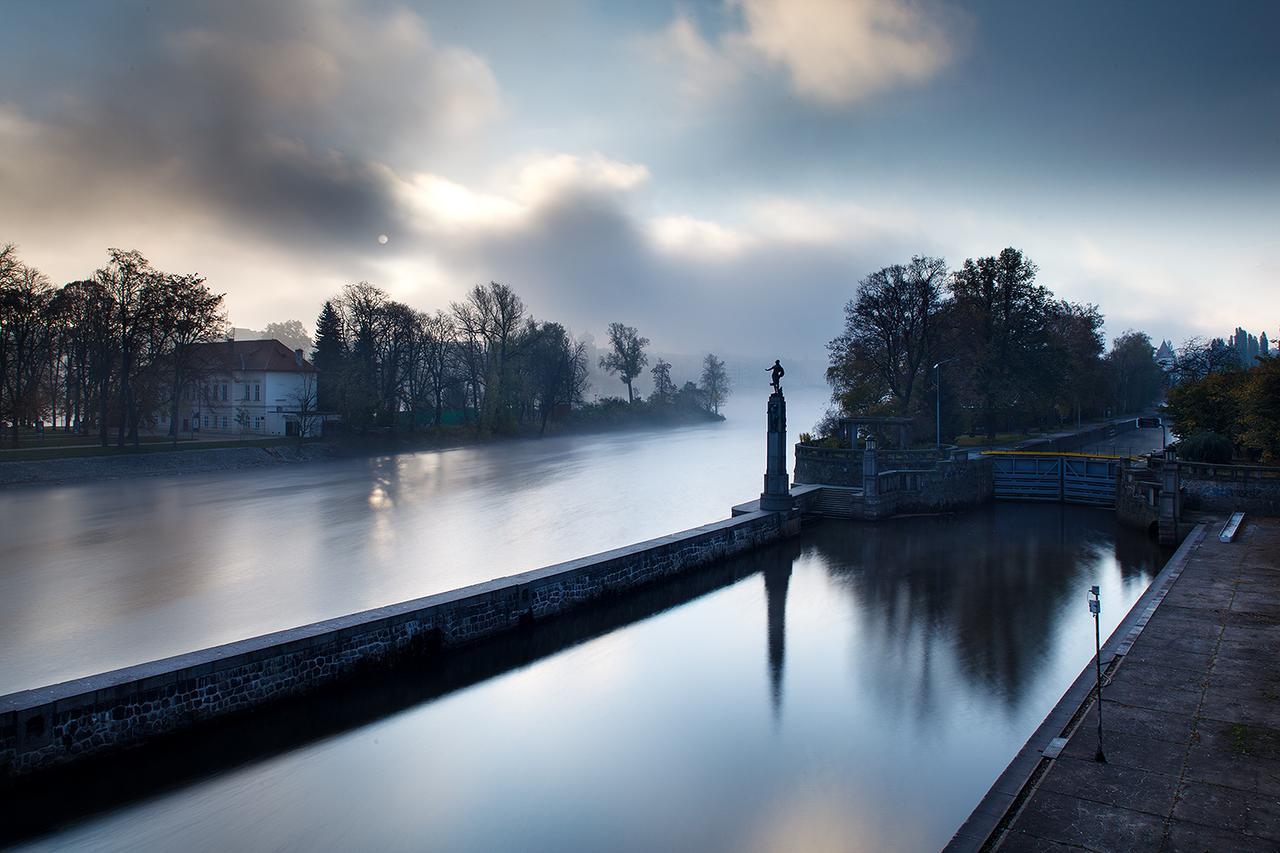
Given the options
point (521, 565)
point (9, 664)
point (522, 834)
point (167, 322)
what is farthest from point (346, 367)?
point (522, 834)

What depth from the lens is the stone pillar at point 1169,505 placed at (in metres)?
25.6

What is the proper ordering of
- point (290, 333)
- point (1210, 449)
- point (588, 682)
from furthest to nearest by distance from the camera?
point (290, 333) < point (1210, 449) < point (588, 682)

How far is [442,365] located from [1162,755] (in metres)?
72.0

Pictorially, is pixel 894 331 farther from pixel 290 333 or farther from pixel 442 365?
pixel 290 333

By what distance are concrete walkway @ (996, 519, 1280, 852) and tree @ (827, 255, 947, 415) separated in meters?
37.6

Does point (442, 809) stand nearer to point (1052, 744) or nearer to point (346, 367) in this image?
point (1052, 744)

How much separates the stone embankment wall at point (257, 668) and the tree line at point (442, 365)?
51477 mm

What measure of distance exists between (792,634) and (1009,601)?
7114mm

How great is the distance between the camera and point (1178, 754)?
358 inches

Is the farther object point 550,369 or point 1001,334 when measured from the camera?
point 550,369

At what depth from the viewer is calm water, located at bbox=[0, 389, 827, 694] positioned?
733 inches

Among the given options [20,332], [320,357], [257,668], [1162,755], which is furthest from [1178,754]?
[320,357]

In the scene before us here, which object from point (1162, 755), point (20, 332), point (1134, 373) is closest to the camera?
point (1162, 755)

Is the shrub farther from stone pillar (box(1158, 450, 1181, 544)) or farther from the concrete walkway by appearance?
the concrete walkway
